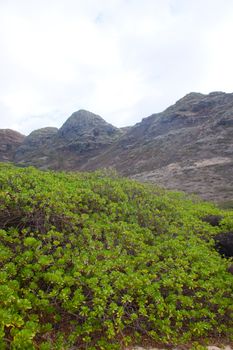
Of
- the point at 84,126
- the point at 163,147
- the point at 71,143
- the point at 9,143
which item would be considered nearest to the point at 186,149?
the point at 163,147

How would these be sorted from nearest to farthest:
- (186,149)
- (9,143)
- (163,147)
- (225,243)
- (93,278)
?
1. (93,278)
2. (225,243)
3. (186,149)
4. (163,147)
5. (9,143)

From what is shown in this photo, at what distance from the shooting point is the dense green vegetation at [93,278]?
734 centimetres

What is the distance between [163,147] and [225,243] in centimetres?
5635

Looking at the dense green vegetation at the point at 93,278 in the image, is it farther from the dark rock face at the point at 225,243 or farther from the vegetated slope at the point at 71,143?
the vegetated slope at the point at 71,143

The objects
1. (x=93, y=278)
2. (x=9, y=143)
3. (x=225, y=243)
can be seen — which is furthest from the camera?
(x=9, y=143)

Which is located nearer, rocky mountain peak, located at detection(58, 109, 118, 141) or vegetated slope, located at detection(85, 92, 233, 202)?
vegetated slope, located at detection(85, 92, 233, 202)

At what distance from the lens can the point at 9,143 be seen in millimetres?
119625

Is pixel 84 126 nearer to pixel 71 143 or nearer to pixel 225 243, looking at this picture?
pixel 71 143

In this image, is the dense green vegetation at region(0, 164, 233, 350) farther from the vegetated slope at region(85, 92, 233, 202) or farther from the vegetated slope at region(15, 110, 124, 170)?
the vegetated slope at region(15, 110, 124, 170)

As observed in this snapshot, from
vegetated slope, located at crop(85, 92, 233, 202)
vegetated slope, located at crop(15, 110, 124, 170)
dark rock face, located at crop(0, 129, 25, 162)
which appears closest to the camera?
vegetated slope, located at crop(85, 92, 233, 202)

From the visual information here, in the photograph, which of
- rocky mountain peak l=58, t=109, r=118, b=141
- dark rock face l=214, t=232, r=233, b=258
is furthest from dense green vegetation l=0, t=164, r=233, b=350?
rocky mountain peak l=58, t=109, r=118, b=141

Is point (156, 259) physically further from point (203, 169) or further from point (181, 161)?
point (181, 161)

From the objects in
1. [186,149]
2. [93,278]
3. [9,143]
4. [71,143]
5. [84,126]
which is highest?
[84,126]

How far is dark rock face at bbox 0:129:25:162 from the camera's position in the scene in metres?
109
